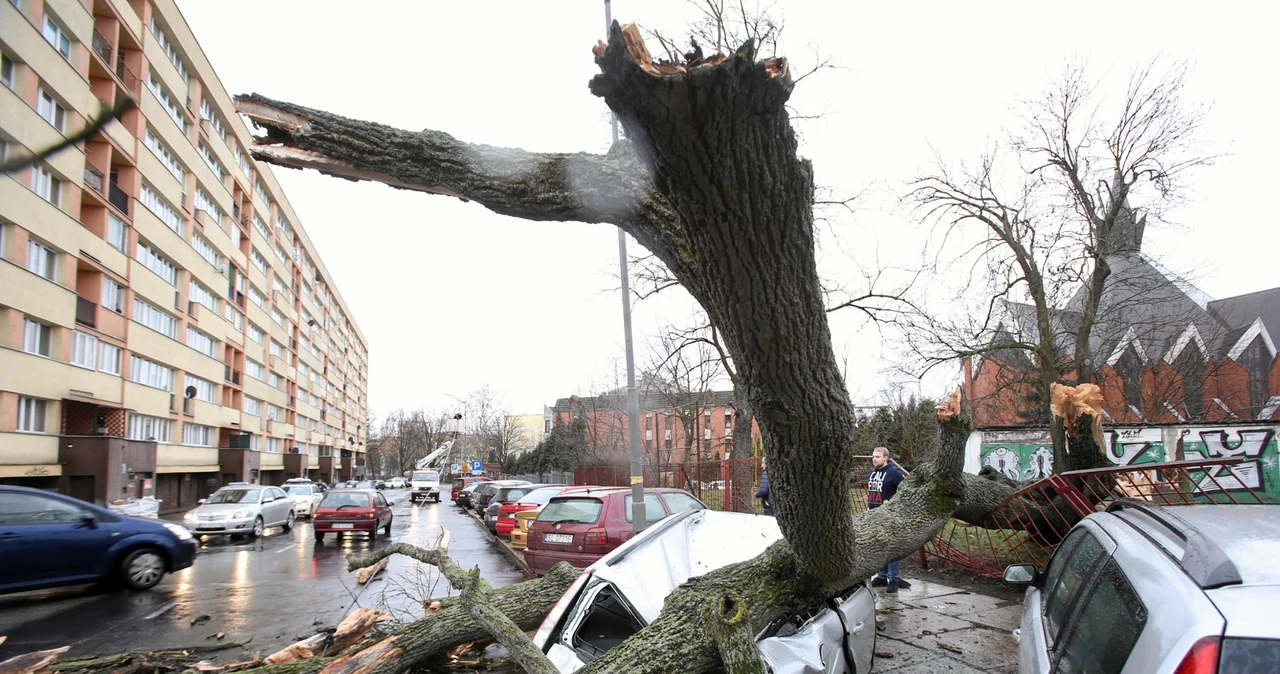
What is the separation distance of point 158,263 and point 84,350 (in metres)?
6.89

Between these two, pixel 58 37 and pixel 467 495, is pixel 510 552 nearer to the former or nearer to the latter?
pixel 467 495

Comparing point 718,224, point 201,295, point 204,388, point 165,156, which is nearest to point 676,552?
point 718,224

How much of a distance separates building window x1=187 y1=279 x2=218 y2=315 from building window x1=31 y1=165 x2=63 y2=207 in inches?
418

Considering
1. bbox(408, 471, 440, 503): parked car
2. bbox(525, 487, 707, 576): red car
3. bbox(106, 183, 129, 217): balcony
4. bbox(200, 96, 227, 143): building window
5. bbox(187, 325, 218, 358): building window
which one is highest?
bbox(200, 96, 227, 143): building window

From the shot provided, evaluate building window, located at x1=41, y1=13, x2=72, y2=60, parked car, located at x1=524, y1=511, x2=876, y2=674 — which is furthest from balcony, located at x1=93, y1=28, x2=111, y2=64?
parked car, located at x1=524, y1=511, x2=876, y2=674

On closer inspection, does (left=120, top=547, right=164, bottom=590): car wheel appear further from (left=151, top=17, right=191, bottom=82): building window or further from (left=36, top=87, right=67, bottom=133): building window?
(left=151, top=17, right=191, bottom=82): building window

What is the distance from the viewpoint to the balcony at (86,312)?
2244 centimetres

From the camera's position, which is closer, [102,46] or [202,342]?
[102,46]

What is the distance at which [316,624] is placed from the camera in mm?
7816

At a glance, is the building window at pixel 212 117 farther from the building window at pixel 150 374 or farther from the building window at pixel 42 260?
the building window at pixel 42 260

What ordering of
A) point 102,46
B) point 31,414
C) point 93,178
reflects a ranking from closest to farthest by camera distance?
point 31,414 → point 93,178 → point 102,46

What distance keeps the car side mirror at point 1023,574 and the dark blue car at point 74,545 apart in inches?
426

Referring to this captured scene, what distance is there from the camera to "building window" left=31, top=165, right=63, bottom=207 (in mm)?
19938

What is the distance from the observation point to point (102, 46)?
23734mm
